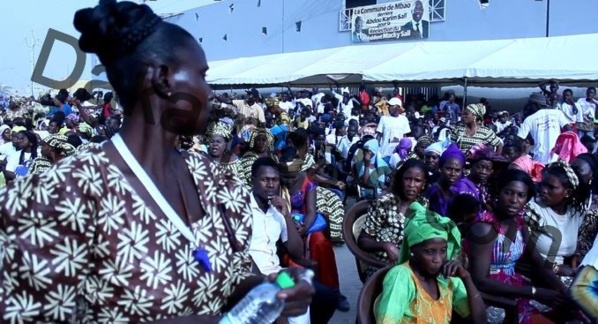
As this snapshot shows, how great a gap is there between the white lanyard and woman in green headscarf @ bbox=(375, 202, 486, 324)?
177 centimetres

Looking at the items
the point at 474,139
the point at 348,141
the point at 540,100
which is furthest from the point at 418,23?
the point at 474,139

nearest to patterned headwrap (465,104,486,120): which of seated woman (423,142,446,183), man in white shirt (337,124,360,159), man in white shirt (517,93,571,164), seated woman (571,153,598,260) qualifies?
seated woman (423,142,446,183)

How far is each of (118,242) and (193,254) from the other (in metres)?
0.16

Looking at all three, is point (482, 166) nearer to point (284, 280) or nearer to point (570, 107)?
point (284, 280)

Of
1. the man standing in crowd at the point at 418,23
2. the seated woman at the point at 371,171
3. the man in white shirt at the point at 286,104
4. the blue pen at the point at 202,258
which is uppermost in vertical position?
the man standing in crowd at the point at 418,23

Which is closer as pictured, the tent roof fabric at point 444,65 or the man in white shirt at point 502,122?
the man in white shirt at point 502,122

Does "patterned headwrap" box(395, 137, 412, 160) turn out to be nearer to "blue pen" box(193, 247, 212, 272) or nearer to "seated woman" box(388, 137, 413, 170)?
"seated woman" box(388, 137, 413, 170)

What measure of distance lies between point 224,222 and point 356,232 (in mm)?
2991

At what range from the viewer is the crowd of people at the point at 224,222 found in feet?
4.16

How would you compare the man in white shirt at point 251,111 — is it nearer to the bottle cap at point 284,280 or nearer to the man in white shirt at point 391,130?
the man in white shirt at point 391,130

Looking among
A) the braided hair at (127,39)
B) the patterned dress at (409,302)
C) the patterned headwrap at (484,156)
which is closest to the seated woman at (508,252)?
the patterned dress at (409,302)

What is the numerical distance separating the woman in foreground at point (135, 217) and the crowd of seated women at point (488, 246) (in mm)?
1433

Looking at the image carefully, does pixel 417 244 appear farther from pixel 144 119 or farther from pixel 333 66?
pixel 333 66

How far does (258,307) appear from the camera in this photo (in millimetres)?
1409
